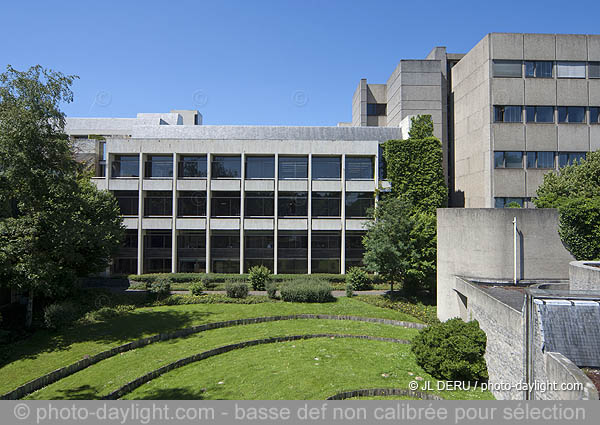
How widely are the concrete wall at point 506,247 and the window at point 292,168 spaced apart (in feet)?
66.9

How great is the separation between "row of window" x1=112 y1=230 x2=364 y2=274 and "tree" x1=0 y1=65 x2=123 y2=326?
15.9 m

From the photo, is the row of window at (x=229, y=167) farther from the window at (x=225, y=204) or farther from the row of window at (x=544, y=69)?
the row of window at (x=544, y=69)

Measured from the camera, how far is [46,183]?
67.0 feet

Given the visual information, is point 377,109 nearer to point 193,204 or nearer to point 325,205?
point 325,205

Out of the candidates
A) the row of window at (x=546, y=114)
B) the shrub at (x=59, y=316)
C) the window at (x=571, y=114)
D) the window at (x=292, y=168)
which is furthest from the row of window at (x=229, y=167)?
the shrub at (x=59, y=316)

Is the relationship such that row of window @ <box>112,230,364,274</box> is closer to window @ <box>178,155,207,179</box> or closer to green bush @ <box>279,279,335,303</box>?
window @ <box>178,155,207,179</box>

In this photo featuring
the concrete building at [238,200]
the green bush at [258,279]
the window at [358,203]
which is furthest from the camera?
the window at [358,203]

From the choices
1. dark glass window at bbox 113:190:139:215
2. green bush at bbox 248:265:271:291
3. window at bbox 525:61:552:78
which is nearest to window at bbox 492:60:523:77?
window at bbox 525:61:552:78

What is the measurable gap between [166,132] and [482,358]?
126 feet

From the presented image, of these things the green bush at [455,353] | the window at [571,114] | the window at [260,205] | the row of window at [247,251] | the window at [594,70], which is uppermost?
the window at [594,70]

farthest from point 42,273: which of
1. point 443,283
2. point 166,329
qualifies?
point 443,283

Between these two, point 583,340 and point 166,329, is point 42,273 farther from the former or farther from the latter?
point 583,340

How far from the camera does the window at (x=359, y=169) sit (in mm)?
38625

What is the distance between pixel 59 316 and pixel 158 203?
1942cm
